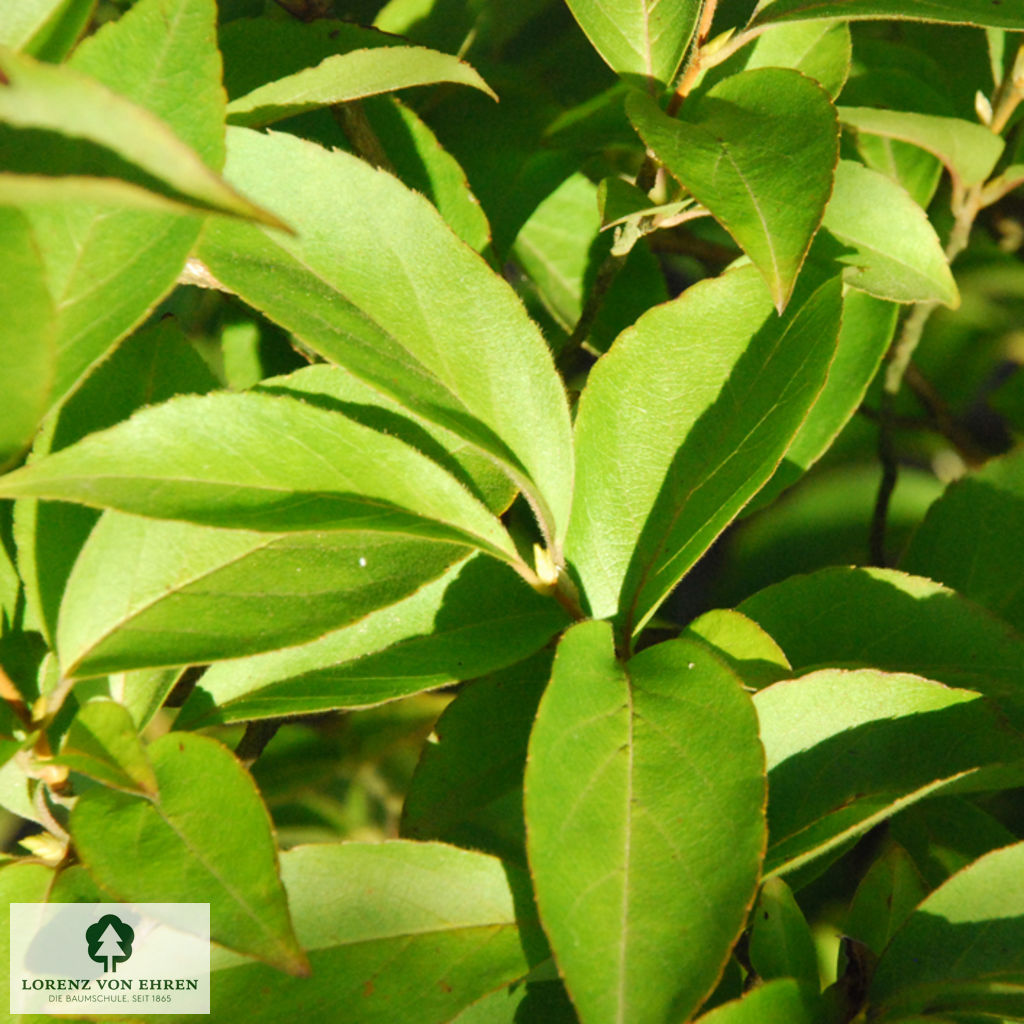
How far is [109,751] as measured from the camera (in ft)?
1.52

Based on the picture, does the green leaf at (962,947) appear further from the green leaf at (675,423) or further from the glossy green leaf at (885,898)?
the green leaf at (675,423)

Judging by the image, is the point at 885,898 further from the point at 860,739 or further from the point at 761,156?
the point at 761,156

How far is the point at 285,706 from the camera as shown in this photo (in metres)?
0.52

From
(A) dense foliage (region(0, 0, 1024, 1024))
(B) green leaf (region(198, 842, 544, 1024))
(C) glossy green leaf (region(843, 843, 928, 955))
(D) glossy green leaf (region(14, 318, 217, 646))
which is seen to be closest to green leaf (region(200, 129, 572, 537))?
(A) dense foliage (region(0, 0, 1024, 1024))

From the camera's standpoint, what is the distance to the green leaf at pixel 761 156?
0.47m

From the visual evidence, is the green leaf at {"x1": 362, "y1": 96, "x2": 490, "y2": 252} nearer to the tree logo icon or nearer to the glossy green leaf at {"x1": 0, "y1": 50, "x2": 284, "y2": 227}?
the glossy green leaf at {"x1": 0, "y1": 50, "x2": 284, "y2": 227}

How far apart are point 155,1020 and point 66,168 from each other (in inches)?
15.1

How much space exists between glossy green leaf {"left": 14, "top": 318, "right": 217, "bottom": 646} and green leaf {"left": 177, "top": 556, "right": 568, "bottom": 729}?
100 millimetres

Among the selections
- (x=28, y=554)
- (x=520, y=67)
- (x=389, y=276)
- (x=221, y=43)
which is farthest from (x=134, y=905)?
(x=520, y=67)

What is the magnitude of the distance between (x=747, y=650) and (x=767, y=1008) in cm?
17

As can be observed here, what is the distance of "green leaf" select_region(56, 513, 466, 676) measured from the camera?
1.54 ft

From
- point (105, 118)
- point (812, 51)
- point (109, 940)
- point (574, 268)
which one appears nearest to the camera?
point (105, 118)

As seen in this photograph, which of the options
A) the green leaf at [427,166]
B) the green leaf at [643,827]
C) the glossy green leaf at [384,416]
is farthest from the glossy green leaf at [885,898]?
the green leaf at [427,166]

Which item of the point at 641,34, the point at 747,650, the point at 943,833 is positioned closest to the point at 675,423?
the point at 747,650
